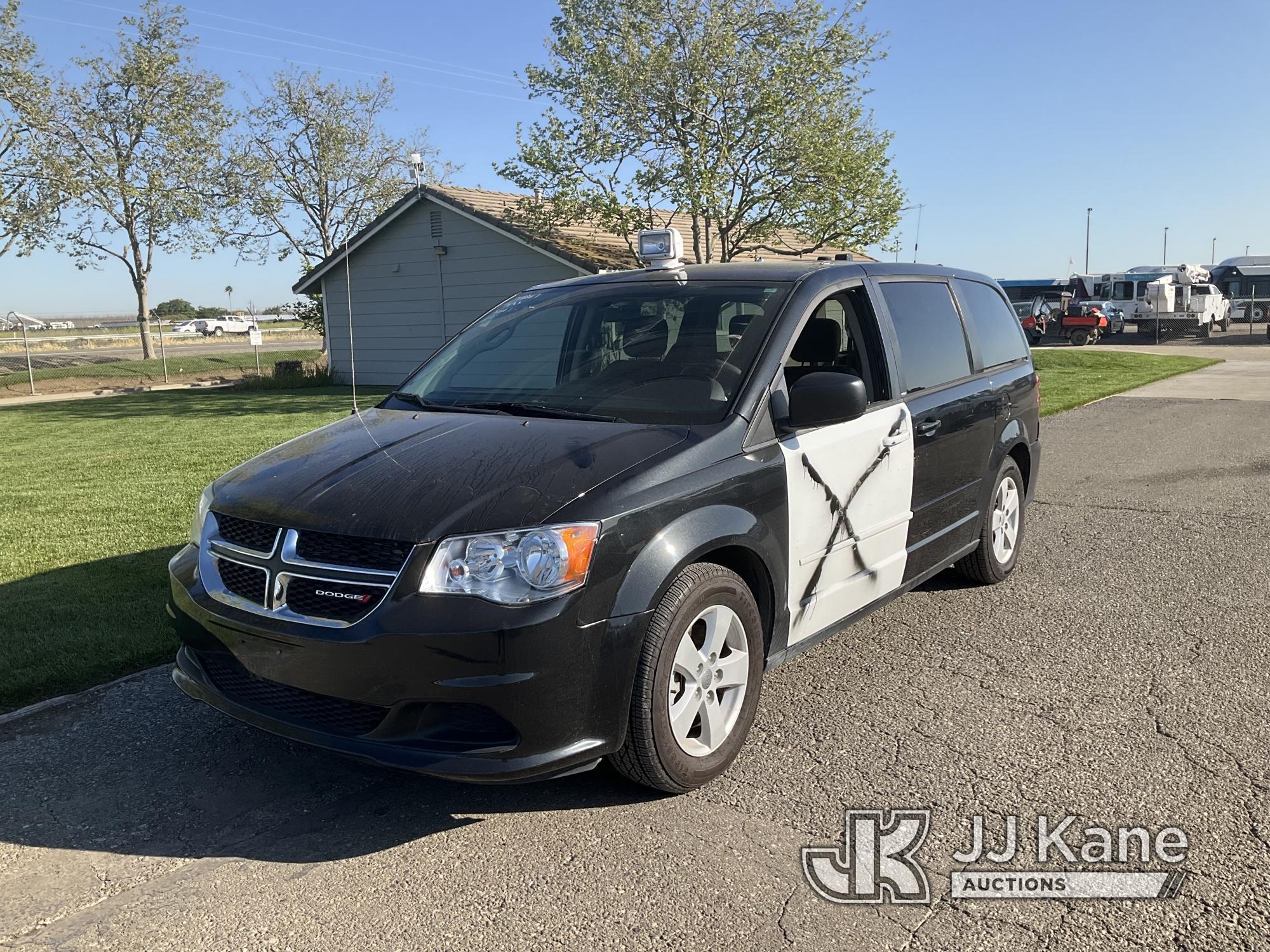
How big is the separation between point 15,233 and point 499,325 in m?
35.3

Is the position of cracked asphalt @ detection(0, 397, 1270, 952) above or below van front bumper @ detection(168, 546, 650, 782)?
below

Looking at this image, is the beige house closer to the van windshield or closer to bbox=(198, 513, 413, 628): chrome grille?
the van windshield

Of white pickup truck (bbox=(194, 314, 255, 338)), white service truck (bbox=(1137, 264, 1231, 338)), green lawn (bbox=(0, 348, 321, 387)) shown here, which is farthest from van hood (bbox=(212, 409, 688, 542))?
white pickup truck (bbox=(194, 314, 255, 338))

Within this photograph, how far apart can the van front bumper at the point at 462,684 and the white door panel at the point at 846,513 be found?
3.24 feet

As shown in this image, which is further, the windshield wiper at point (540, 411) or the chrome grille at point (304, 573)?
the windshield wiper at point (540, 411)

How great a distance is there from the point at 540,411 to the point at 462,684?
1.36 meters

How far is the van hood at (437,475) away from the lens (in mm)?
3078

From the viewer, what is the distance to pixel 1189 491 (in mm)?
8539

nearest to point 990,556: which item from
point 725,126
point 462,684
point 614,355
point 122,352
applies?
point 614,355

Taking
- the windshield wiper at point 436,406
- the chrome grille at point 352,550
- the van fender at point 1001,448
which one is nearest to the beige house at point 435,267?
the van fender at point 1001,448

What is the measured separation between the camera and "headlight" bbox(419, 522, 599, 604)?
116 inches

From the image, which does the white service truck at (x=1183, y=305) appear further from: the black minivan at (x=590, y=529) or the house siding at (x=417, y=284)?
the black minivan at (x=590, y=529)

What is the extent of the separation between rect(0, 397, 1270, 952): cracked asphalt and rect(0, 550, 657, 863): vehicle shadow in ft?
0.04

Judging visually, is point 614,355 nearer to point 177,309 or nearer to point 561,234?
point 561,234
